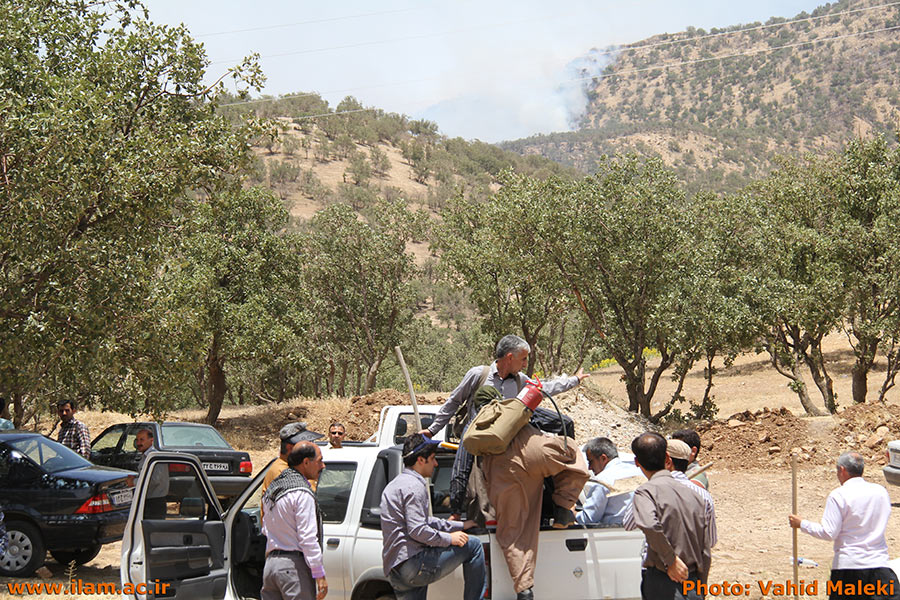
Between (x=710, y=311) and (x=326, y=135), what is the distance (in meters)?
118

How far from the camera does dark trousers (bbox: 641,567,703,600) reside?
500 centimetres

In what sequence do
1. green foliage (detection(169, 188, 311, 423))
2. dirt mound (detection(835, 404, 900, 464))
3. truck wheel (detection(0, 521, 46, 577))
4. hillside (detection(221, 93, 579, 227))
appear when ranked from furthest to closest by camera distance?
hillside (detection(221, 93, 579, 227)) < green foliage (detection(169, 188, 311, 423)) < dirt mound (detection(835, 404, 900, 464)) < truck wheel (detection(0, 521, 46, 577))

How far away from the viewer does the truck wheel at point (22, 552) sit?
9.40 metres

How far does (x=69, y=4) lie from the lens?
15.3 m

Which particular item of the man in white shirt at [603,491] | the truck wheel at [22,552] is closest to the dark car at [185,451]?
the truck wheel at [22,552]

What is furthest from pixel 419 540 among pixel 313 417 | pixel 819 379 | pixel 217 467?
pixel 819 379

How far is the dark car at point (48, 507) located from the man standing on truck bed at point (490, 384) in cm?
529

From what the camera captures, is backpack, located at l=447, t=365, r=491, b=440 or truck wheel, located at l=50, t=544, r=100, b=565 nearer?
backpack, located at l=447, t=365, r=491, b=440

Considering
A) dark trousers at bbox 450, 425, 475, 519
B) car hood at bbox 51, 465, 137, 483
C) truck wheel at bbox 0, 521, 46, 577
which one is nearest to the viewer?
dark trousers at bbox 450, 425, 475, 519

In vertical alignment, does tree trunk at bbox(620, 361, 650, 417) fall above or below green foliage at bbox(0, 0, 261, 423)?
below

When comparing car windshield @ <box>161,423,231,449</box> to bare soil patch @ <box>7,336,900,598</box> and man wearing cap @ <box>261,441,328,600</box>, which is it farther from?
man wearing cap @ <box>261,441,328,600</box>

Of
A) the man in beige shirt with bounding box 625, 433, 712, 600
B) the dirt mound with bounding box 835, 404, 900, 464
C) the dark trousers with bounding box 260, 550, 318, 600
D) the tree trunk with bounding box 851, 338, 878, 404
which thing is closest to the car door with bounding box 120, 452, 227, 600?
the dark trousers with bounding box 260, 550, 318, 600

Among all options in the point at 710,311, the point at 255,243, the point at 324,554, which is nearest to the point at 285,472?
the point at 324,554
